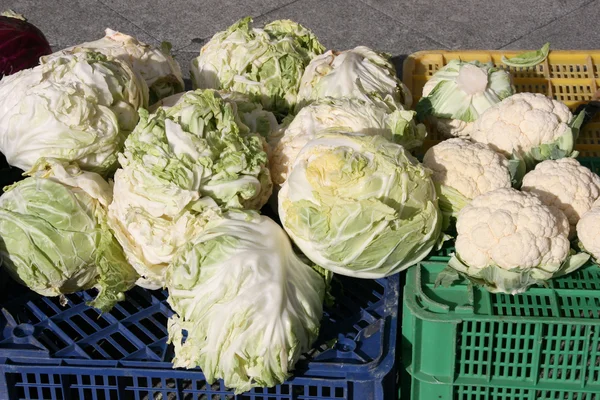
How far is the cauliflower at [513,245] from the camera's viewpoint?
2.24 meters

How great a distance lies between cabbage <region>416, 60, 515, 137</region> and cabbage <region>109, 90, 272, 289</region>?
1.00 meters

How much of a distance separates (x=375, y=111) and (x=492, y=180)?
0.46 m

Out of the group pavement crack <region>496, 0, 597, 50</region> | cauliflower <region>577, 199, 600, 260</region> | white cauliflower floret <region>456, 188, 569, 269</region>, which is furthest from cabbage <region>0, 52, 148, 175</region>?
pavement crack <region>496, 0, 597, 50</region>

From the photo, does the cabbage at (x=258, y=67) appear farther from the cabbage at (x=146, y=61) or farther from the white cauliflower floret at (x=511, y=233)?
the white cauliflower floret at (x=511, y=233)

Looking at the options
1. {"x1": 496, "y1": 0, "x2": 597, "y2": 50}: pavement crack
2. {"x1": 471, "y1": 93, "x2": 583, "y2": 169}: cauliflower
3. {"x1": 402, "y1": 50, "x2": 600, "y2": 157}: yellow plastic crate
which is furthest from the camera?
{"x1": 496, "y1": 0, "x2": 597, "y2": 50}: pavement crack

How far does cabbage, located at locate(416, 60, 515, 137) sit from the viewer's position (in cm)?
308

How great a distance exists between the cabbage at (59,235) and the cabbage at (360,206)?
0.61 meters

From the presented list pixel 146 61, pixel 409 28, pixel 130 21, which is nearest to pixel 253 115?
pixel 146 61

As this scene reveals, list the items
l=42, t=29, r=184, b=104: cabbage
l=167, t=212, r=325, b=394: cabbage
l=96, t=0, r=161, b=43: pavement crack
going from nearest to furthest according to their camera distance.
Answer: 1. l=167, t=212, r=325, b=394: cabbage
2. l=42, t=29, r=184, b=104: cabbage
3. l=96, t=0, r=161, b=43: pavement crack

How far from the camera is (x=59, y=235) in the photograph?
97.0 inches

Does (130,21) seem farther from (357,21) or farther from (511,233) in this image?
(511,233)

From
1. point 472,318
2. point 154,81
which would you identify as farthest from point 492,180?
point 154,81

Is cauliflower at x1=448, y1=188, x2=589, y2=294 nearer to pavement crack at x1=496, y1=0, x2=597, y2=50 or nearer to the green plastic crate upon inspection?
the green plastic crate

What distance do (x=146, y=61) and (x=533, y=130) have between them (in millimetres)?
1505
